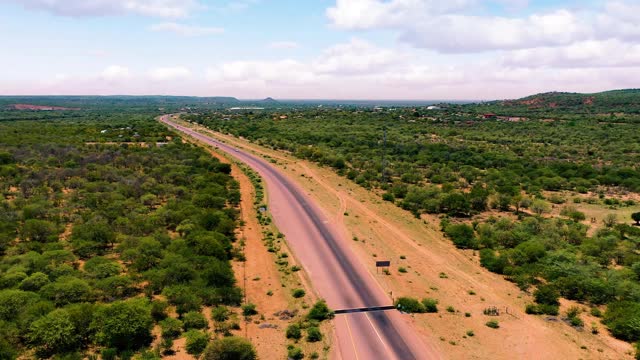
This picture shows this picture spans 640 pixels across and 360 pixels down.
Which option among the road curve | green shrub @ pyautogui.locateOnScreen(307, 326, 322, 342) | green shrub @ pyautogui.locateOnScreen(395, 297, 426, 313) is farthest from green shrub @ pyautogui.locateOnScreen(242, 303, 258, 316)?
green shrub @ pyautogui.locateOnScreen(395, 297, 426, 313)

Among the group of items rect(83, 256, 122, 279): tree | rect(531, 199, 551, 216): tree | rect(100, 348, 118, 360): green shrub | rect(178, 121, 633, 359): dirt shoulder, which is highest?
rect(531, 199, 551, 216): tree

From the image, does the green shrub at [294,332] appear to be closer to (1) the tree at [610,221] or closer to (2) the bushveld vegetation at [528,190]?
(2) the bushveld vegetation at [528,190]

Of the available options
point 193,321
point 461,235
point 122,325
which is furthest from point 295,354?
point 461,235

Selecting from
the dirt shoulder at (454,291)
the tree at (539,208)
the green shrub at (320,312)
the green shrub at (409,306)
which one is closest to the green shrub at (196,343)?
the green shrub at (320,312)

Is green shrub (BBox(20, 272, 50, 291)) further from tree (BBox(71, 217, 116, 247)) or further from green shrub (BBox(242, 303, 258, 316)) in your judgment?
green shrub (BBox(242, 303, 258, 316))

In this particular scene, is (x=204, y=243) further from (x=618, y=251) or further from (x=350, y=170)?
(x=350, y=170)

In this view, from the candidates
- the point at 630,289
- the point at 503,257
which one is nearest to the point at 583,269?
the point at 630,289
